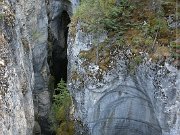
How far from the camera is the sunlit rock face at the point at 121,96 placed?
14.6 meters

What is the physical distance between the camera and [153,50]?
1514 cm

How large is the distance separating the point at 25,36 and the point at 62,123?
4390 mm

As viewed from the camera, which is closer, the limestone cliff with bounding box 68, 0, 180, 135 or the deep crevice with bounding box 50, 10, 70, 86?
the limestone cliff with bounding box 68, 0, 180, 135

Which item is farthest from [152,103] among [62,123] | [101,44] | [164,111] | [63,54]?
[63,54]

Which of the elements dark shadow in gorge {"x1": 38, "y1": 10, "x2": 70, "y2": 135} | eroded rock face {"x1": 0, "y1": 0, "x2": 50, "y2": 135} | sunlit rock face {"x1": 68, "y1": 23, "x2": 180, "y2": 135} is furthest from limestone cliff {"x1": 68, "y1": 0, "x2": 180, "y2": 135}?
dark shadow in gorge {"x1": 38, "y1": 10, "x2": 70, "y2": 135}

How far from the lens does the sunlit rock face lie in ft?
47.8

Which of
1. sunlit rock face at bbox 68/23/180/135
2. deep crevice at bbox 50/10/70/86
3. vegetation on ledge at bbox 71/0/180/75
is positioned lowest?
sunlit rock face at bbox 68/23/180/135

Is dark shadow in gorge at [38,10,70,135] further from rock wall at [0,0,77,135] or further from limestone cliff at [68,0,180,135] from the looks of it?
limestone cliff at [68,0,180,135]

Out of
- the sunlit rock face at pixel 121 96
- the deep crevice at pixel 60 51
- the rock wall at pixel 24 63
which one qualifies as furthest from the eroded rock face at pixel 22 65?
the deep crevice at pixel 60 51

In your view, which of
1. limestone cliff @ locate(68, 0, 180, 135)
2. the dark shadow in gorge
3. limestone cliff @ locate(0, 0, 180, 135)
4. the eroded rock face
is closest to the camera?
the eroded rock face

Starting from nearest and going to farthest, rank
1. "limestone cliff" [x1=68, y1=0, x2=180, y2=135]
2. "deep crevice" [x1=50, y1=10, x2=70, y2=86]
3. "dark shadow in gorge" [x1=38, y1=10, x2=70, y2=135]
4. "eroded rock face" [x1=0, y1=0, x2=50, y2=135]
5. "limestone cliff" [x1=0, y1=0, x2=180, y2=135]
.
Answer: "eroded rock face" [x1=0, y1=0, x2=50, y2=135] → "limestone cliff" [x1=0, y1=0, x2=180, y2=135] → "limestone cliff" [x1=68, y1=0, x2=180, y2=135] → "dark shadow in gorge" [x1=38, y1=10, x2=70, y2=135] → "deep crevice" [x1=50, y1=10, x2=70, y2=86]

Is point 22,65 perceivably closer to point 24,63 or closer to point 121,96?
point 24,63

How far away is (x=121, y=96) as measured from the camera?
15.8 meters

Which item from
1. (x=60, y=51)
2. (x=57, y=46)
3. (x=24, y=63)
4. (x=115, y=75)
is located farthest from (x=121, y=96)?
(x=60, y=51)
